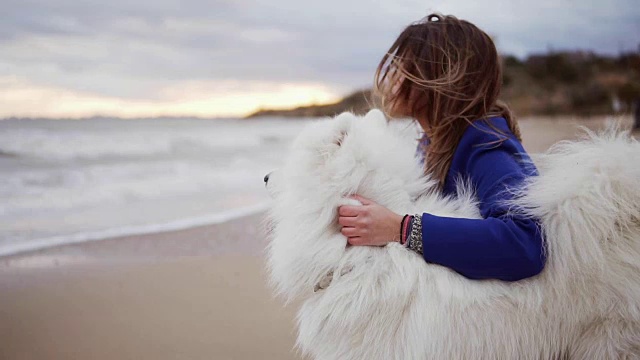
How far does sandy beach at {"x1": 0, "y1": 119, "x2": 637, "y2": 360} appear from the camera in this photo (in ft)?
6.97

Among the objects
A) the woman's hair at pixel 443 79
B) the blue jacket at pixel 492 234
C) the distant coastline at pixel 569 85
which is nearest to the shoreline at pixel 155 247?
the woman's hair at pixel 443 79

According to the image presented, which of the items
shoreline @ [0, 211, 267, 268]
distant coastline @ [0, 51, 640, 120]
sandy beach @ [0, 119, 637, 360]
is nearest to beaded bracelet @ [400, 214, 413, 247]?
sandy beach @ [0, 119, 637, 360]

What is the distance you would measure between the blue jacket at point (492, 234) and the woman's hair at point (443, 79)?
0.58ft

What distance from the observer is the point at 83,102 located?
7.39 m

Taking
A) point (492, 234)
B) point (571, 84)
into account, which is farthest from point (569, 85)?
point (492, 234)

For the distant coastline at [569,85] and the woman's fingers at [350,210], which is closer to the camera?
the woman's fingers at [350,210]

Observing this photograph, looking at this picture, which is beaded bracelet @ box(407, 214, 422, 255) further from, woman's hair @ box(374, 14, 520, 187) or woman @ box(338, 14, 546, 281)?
woman's hair @ box(374, 14, 520, 187)

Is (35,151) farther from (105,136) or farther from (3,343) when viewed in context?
(3,343)

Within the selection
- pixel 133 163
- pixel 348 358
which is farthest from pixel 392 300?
pixel 133 163

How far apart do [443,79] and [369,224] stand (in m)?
0.52

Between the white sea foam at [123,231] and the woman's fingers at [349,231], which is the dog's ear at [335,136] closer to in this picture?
the woman's fingers at [349,231]

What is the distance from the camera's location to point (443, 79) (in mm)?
1433

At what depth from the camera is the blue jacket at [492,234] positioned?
1.14 meters

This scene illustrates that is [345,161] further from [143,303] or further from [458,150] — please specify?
[143,303]
